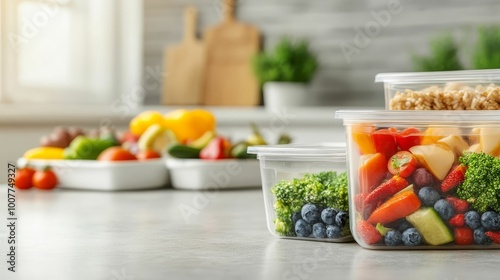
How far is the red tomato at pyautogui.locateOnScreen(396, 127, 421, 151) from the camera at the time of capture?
1.20m

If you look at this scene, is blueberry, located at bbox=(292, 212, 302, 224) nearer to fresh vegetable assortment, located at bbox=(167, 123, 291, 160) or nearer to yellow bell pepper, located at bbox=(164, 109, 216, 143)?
fresh vegetable assortment, located at bbox=(167, 123, 291, 160)

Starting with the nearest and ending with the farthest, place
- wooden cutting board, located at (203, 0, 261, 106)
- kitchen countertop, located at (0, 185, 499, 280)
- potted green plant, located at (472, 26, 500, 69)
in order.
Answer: kitchen countertop, located at (0, 185, 499, 280) < potted green plant, located at (472, 26, 500, 69) < wooden cutting board, located at (203, 0, 261, 106)

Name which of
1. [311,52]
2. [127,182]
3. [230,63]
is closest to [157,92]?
[230,63]

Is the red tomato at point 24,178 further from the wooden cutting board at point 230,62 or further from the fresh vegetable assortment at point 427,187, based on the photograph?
the wooden cutting board at point 230,62

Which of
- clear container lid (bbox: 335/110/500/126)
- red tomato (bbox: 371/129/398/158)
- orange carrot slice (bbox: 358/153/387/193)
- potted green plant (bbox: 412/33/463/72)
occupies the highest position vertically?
potted green plant (bbox: 412/33/463/72)

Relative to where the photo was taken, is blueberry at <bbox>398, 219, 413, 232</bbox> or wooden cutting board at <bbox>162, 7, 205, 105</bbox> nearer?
blueberry at <bbox>398, 219, 413, 232</bbox>

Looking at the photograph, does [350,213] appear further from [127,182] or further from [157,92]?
[157,92]

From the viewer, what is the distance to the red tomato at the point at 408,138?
1201 mm

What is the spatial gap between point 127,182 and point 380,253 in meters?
1.19

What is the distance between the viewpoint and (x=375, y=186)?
1.20m

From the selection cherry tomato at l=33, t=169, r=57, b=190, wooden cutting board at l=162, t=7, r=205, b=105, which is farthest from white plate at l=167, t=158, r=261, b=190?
wooden cutting board at l=162, t=7, r=205, b=105

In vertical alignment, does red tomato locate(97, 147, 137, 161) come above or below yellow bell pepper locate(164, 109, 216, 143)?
below

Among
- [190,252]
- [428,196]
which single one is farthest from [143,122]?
[428,196]

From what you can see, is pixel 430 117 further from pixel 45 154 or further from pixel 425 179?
pixel 45 154
